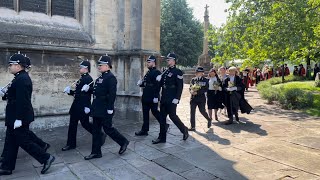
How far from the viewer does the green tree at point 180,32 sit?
36000 mm

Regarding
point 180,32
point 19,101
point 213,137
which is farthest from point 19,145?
point 180,32

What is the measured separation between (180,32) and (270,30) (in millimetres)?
26056

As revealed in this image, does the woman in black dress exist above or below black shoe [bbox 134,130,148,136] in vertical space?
above

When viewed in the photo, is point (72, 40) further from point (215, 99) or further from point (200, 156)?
point (200, 156)

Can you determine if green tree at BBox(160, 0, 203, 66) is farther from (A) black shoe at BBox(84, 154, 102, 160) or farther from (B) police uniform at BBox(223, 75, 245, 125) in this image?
(A) black shoe at BBox(84, 154, 102, 160)

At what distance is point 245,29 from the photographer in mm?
12102

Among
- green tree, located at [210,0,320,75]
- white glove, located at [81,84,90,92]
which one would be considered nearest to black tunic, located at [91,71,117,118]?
white glove, located at [81,84,90,92]

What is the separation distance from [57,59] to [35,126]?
1.95m

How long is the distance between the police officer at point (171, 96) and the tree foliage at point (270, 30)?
5.61 metres

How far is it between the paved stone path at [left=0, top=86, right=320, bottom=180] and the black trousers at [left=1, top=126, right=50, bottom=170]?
0.23 metres

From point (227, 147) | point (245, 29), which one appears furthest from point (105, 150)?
point (245, 29)

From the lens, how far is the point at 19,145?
4.59m

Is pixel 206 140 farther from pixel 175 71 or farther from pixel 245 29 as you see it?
pixel 245 29

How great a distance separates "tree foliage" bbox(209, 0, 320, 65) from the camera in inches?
396
